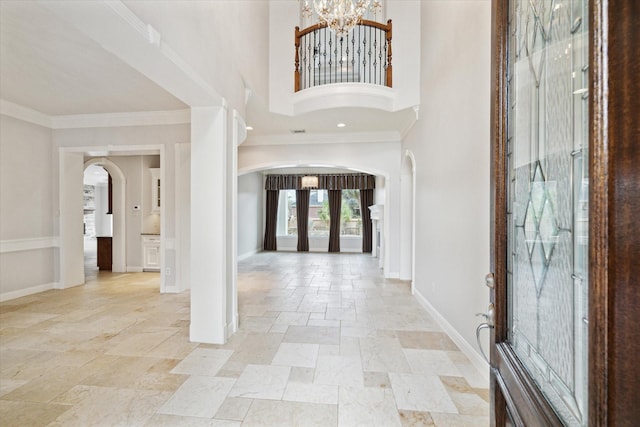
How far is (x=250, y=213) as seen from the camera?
9.13 metres

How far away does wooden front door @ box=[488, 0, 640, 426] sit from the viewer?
0.50 meters

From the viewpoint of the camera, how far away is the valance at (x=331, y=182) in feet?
31.2

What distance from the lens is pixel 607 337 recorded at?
531 mm

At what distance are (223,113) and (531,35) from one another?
100 inches

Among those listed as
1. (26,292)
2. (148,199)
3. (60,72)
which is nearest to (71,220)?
(26,292)

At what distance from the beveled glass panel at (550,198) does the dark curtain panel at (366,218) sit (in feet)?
28.7

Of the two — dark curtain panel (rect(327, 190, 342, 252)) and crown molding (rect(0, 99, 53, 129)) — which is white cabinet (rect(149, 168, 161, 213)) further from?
dark curtain panel (rect(327, 190, 342, 252))

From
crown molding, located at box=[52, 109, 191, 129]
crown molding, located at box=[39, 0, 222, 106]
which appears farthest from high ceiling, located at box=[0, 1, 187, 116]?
crown molding, located at box=[39, 0, 222, 106]

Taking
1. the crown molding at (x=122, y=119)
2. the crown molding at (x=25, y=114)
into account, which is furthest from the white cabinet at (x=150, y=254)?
the crown molding at (x=25, y=114)

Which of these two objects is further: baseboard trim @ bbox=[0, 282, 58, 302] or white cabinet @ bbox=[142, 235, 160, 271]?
white cabinet @ bbox=[142, 235, 160, 271]

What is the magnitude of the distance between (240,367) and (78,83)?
3.91 metres

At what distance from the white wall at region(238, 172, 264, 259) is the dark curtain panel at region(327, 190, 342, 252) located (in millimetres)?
2454

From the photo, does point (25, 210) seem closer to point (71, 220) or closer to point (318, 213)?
point (71, 220)

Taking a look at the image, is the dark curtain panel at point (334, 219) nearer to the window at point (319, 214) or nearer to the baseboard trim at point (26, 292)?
the window at point (319, 214)
